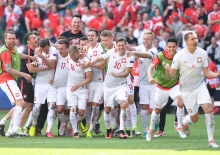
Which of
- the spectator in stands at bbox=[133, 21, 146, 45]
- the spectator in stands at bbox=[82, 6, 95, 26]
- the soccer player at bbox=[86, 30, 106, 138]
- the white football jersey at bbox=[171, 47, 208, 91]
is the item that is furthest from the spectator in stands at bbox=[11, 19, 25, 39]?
the white football jersey at bbox=[171, 47, 208, 91]

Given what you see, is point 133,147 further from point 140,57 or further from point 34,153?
point 140,57

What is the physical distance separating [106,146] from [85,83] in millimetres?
2810

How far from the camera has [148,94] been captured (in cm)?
1689

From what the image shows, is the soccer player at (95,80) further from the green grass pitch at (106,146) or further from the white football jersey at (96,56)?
the green grass pitch at (106,146)

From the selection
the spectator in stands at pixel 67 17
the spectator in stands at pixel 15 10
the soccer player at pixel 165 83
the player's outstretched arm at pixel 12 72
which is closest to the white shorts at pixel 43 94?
the player's outstretched arm at pixel 12 72

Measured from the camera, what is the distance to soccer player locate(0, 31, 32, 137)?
15812 mm

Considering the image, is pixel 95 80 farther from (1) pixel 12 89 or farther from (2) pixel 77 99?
(1) pixel 12 89

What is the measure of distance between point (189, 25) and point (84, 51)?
9.51m

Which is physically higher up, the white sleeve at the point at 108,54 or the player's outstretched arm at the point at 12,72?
the white sleeve at the point at 108,54

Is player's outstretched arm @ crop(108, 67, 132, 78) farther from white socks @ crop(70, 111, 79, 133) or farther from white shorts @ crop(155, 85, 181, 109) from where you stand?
white socks @ crop(70, 111, 79, 133)

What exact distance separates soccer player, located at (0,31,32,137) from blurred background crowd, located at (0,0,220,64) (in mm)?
9310

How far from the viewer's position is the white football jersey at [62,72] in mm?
16766

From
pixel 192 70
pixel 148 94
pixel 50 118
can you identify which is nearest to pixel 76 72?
pixel 50 118

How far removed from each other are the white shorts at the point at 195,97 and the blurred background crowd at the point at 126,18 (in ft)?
34.6
